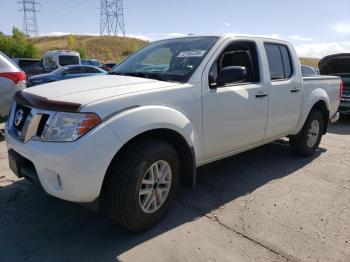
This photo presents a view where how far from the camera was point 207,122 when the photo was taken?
3.61 metres

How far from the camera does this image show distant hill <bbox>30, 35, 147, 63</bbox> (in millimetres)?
63553

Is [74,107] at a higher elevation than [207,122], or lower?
higher

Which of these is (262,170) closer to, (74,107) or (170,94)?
(170,94)

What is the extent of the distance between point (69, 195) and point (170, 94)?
1231mm

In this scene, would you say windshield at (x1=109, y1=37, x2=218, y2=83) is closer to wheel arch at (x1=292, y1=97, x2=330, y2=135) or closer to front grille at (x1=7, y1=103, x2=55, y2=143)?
front grille at (x1=7, y1=103, x2=55, y2=143)

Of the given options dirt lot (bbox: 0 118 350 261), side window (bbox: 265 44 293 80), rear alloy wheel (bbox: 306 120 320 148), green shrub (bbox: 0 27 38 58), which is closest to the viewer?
dirt lot (bbox: 0 118 350 261)

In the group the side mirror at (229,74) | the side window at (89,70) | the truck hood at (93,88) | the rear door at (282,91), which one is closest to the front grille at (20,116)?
the truck hood at (93,88)

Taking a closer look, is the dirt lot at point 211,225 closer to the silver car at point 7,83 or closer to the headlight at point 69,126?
the headlight at point 69,126

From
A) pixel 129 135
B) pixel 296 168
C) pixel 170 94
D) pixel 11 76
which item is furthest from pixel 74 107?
pixel 11 76

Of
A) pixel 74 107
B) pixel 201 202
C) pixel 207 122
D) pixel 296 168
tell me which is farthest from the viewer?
pixel 296 168

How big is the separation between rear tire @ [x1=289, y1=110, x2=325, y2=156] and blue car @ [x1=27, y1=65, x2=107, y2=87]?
8677mm

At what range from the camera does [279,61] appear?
15.9ft

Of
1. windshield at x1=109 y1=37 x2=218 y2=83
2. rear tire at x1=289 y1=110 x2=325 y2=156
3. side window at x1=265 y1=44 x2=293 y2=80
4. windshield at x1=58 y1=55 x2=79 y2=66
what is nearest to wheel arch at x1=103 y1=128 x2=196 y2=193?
windshield at x1=109 y1=37 x2=218 y2=83

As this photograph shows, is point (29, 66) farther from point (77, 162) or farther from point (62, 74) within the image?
point (77, 162)
